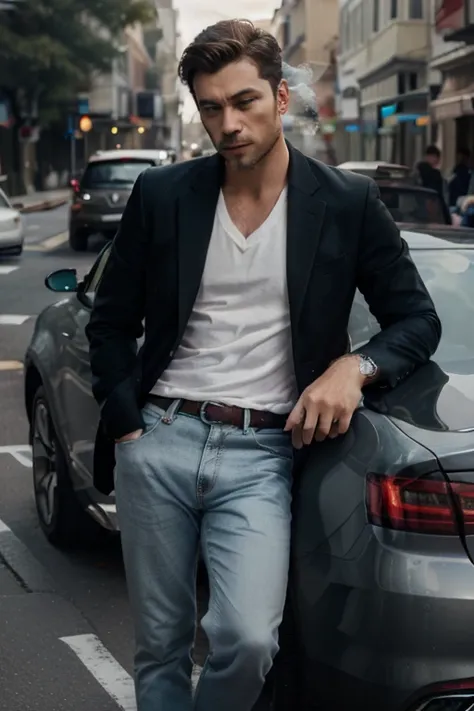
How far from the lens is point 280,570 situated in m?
2.90

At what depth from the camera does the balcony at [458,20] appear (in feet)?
94.7

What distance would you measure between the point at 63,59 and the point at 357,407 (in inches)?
1954

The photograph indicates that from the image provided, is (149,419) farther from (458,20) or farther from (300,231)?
(458,20)

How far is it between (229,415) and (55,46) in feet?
162

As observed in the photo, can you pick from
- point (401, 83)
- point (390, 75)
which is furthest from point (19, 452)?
point (390, 75)

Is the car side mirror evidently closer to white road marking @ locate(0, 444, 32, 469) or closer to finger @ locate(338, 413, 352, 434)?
white road marking @ locate(0, 444, 32, 469)

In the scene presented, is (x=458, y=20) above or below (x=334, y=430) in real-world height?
above

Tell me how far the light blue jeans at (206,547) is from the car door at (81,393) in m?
2.11

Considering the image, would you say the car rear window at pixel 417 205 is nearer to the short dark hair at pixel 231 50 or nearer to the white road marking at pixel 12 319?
the white road marking at pixel 12 319

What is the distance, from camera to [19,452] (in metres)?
8.01

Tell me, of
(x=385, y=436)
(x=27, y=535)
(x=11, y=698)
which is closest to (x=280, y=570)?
(x=385, y=436)

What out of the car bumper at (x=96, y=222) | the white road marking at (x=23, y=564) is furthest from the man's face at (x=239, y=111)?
the car bumper at (x=96, y=222)

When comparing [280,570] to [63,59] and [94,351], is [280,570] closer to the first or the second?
[94,351]

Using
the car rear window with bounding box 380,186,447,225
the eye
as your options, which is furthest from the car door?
the car rear window with bounding box 380,186,447,225
